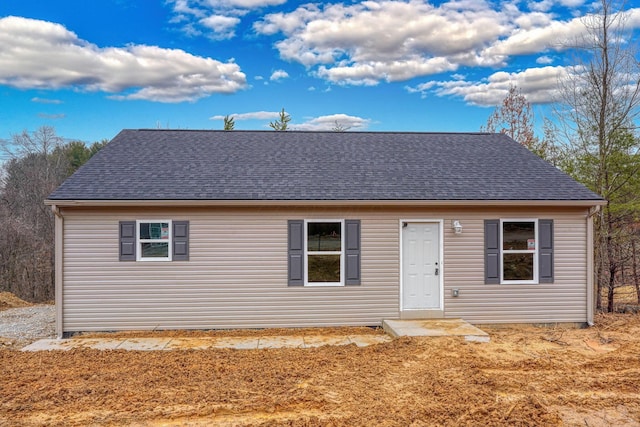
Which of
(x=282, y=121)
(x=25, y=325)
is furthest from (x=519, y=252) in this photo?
(x=282, y=121)

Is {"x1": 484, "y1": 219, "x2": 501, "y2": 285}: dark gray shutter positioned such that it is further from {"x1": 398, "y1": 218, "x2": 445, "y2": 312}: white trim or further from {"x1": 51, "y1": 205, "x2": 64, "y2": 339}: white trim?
{"x1": 51, "y1": 205, "x2": 64, "y2": 339}: white trim

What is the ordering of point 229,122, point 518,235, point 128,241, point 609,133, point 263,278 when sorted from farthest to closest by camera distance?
point 229,122, point 609,133, point 518,235, point 263,278, point 128,241

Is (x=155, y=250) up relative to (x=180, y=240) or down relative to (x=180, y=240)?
down

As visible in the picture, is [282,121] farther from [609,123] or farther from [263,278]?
[263,278]

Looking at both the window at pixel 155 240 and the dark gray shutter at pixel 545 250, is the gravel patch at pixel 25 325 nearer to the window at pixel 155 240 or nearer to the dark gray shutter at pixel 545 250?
the window at pixel 155 240

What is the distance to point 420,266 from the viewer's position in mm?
8156

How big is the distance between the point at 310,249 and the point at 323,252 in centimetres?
27

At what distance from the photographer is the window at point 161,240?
775 cm

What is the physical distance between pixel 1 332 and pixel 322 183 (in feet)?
23.5

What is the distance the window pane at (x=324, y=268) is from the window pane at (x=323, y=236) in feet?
0.58

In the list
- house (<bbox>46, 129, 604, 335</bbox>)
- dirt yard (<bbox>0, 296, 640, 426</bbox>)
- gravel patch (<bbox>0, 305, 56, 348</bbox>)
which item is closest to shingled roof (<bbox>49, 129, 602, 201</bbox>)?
house (<bbox>46, 129, 604, 335</bbox>)

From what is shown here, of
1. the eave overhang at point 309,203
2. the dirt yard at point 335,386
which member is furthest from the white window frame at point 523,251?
the dirt yard at point 335,386

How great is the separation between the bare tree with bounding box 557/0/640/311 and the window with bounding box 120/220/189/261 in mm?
9946

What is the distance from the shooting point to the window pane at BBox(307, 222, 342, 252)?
315 inches
